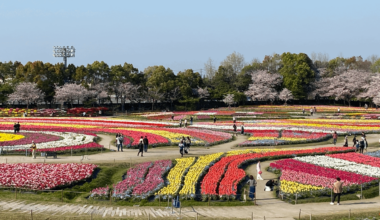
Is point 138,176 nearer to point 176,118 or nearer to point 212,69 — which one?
point 176,118

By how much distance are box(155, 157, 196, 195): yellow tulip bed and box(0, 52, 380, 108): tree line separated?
70.7 meters

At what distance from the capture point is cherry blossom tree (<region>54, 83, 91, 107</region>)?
3693 inches

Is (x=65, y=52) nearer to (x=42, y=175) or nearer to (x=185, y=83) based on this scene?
(x=185, y=83)

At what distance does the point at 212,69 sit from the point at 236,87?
24023mm

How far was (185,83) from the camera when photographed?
4215 inches

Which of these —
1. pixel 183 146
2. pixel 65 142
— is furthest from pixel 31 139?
pixel 183 146

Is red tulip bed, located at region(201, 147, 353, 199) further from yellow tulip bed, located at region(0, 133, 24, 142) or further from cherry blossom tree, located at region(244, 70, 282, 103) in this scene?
cherry blossom tree, located at region(244, 70, 282, 103)

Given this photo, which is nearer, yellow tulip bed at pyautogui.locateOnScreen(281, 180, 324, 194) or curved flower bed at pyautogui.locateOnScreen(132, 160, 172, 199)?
curved flower bed at pyautogui.locateOnScreen(132, 160, 172, 199)

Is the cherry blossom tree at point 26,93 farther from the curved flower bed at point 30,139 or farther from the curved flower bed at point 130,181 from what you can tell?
the curved flower bed at point 130,181

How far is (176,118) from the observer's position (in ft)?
246

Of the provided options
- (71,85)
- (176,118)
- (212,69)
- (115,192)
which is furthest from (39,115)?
(212,69)

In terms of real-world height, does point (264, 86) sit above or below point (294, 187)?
above

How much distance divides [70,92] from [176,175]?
74.4 m

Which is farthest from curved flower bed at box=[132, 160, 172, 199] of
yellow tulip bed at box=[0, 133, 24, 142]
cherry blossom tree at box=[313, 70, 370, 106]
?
cherry blossom tree at box=[313, 70, 370, 106]
